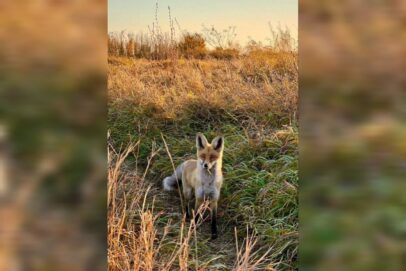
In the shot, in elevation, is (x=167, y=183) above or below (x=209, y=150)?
below

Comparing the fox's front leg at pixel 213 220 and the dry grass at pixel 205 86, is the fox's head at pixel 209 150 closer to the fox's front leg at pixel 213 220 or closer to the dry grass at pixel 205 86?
the fox's front leg at pixel 213 220

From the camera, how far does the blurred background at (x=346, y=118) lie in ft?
1.80

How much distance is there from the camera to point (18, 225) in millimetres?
536

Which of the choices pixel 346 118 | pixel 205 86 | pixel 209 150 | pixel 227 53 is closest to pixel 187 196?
pixel 209 150

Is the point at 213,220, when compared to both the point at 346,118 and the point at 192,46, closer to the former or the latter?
the point at 192,46

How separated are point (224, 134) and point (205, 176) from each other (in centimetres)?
61

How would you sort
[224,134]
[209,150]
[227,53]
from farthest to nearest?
[227,53], [224,134], [209,150]

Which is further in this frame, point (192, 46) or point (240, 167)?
point (192, 46)

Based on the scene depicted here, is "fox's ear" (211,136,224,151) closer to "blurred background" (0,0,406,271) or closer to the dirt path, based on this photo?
the dirt path

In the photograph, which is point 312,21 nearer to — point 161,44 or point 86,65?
point 86,65

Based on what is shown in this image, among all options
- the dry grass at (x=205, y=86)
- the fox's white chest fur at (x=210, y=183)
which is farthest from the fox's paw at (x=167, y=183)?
the dry grass at (x=205, y=86)

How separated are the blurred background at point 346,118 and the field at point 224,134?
1.50 metres

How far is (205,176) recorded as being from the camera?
2.89 m

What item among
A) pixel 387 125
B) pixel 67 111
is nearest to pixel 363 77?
pixel 387 125
